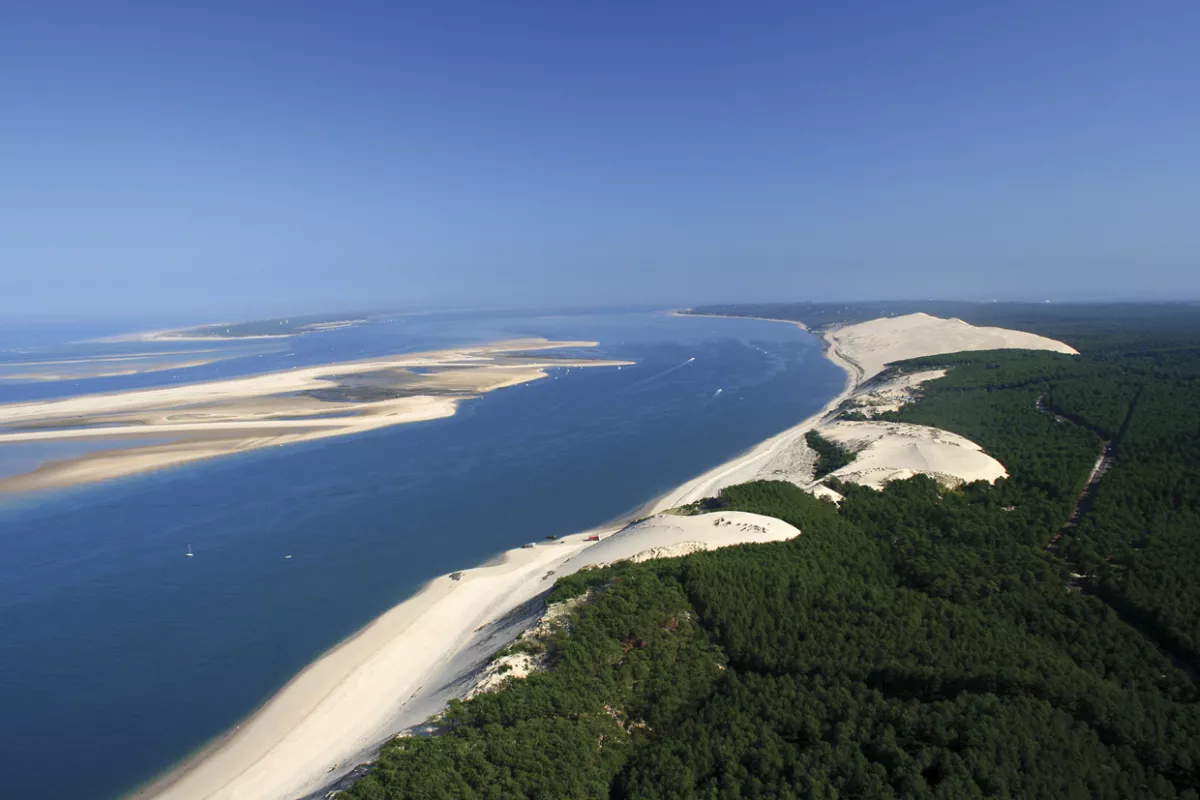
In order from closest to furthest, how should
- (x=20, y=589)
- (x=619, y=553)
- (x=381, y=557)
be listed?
1. (x=619, y=553)
2. (x=20, y=589)
3. (x=381, y=557)

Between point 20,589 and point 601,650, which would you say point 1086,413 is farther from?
point 20,589

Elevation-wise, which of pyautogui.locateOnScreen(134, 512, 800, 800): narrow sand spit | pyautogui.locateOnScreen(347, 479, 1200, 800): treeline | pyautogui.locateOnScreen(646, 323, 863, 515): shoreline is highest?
pyautogui.locateOnScreen(347, 479, 1200, 800): treeline

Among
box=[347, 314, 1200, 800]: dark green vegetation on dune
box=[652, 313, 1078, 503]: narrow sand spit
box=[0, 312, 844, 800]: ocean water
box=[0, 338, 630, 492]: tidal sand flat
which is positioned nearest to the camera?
box=[347, 314, 1200, 800]: dark green vegetation on dune

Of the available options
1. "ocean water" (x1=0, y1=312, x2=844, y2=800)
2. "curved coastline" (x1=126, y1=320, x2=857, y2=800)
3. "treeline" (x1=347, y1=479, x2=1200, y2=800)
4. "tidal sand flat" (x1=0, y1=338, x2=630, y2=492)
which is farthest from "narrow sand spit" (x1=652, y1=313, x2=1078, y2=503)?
"tidal sand flat" (x1=0, y1=338, x2=630, y2=492)

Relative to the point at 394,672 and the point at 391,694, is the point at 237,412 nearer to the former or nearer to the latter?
the point at 394,672

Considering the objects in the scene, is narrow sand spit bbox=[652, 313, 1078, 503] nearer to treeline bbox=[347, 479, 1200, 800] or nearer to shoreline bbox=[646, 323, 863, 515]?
shoreline bbox=[646, 323, 863, 515]

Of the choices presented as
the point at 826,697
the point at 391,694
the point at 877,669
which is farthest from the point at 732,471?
the point at 826,697

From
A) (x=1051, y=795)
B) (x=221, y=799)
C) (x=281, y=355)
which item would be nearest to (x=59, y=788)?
(x=221, y=799)
